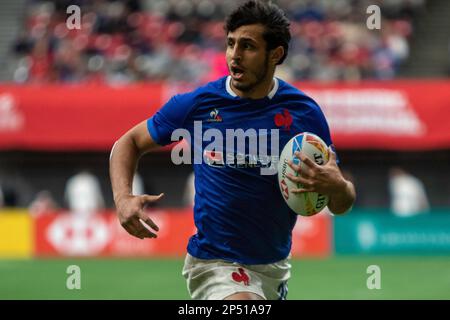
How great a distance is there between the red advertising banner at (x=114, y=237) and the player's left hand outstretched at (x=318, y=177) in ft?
41.9

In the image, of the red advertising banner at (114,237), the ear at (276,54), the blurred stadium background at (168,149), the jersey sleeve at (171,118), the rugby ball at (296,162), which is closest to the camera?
the rugby ball at (296,162)

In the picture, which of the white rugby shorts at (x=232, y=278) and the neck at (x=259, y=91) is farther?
the neck at (x=259, y=91)

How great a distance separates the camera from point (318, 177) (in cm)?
517

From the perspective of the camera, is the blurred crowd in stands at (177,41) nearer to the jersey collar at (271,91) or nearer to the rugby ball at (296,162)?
the jersey collar at (271,91)

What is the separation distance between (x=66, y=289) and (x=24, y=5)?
43.8 feet

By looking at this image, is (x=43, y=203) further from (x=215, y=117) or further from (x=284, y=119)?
(x=284, y=119)

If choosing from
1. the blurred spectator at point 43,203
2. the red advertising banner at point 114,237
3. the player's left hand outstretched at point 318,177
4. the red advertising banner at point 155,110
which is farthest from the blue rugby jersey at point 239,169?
the red advertising banner at point 155,110

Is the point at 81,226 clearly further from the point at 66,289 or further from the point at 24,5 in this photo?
the point at 24,5

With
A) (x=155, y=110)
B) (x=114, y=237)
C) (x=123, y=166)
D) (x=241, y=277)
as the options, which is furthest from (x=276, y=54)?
(x=155, y=110)

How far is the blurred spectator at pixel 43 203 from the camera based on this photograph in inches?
785

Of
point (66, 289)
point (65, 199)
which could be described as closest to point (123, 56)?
point (65, 199)

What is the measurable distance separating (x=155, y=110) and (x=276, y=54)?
14.1 meters

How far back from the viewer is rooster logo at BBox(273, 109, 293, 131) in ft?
→ 19.1
